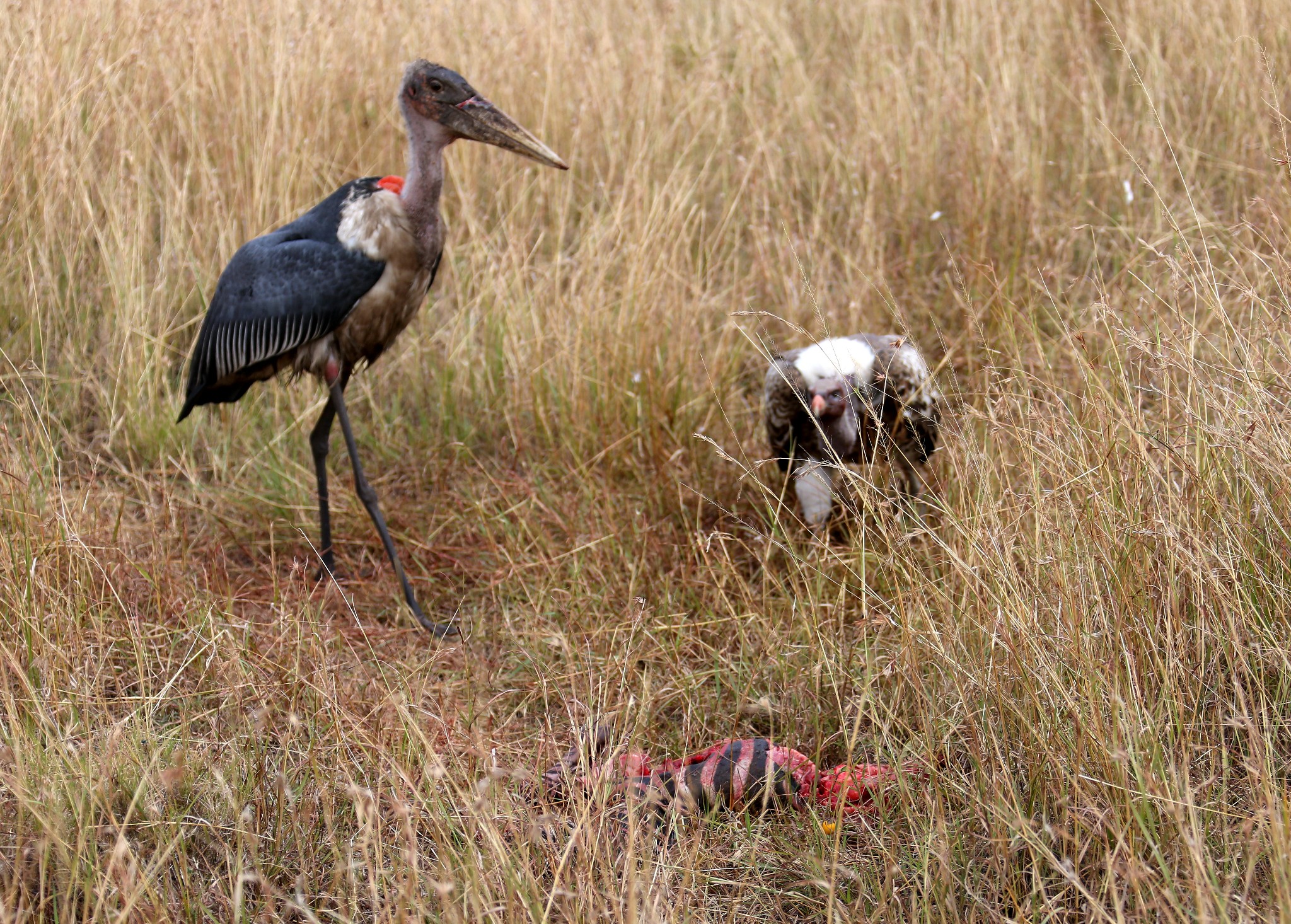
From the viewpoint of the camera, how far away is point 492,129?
3.55 metres

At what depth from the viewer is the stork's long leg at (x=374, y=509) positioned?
138 inches

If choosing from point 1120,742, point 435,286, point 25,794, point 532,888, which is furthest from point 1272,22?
point 25,794

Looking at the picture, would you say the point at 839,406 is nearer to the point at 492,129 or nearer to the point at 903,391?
the point at 903,391

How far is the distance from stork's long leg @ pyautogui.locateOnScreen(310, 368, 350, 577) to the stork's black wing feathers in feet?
0.65

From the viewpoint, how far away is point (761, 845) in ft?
7.63

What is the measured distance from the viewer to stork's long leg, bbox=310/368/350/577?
368 centimetres

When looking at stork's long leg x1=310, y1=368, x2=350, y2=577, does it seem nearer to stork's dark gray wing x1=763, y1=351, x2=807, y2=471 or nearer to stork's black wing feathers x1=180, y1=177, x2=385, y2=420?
stork's black wing feathers x1=180, y1=177, x2=385, y2=420

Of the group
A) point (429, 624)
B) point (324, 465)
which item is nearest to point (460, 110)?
point (324, 465)

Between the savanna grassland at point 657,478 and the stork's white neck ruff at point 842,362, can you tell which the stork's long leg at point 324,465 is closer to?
the savanna grassland at point 657,478

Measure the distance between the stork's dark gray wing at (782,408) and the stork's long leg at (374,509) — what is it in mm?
1113

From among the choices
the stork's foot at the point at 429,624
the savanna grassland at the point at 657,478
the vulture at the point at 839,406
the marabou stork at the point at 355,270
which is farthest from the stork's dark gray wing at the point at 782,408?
the stork's foot at the point at 429,624

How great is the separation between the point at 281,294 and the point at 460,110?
2.33ft

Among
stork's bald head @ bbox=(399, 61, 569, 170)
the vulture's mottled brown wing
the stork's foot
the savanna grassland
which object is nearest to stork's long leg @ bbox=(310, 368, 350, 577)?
the savanna grassland

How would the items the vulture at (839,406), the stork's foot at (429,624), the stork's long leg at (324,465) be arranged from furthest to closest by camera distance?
1. the stork's long leg at (324,465)
2. the vulture at (839,406)
3. the stork's foot at (429,624)
